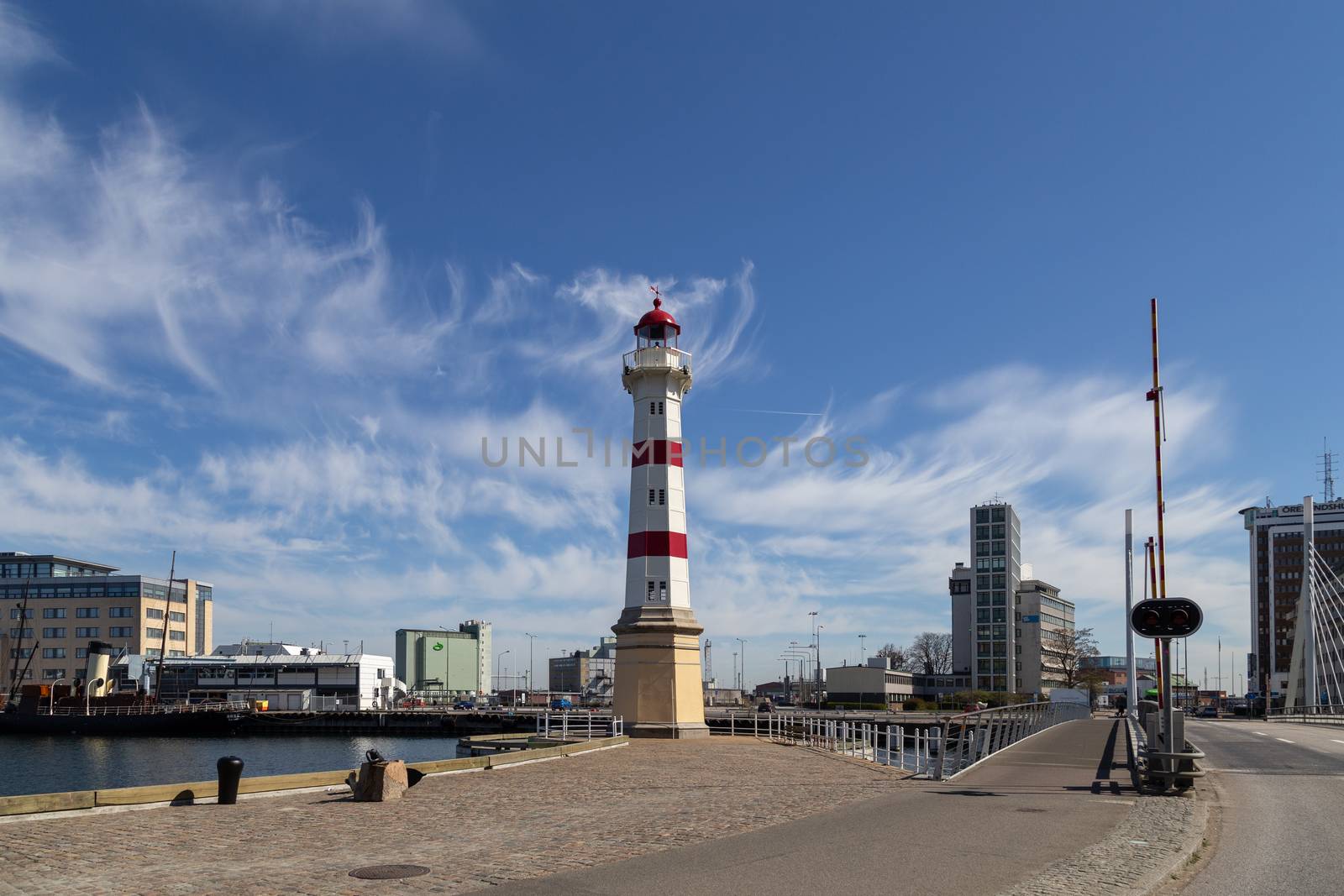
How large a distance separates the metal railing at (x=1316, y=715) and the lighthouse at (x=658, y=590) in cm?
4228

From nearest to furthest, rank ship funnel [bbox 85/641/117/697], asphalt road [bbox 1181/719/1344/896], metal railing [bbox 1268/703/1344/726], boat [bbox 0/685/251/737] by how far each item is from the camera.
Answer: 1. asphalt road [bbox 1181/719/1344/896]
2. metal railing [bbox 1268/703/1344/726]
3. boat [bbox 0/685/251/737]
4. ship funnel [bbox 85/641/117/697]

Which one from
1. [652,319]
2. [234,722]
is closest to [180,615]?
[234,722]

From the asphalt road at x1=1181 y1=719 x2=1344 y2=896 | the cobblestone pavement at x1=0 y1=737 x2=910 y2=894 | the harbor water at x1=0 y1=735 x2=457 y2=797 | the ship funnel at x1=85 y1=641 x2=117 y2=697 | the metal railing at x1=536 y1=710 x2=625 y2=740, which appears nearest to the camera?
the asphalt road at x1=1181 y1=719 x2=1344 y2=896

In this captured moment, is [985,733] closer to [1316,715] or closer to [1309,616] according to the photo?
[1316,715]

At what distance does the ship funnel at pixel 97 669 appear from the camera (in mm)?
109812

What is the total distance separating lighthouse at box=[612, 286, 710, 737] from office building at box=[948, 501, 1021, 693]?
103636 mm

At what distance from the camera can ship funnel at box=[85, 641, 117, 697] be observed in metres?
110

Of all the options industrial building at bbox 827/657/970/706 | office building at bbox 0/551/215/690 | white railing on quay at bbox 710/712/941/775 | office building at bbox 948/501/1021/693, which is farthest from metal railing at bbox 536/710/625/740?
office building at bbox 0/551/215/690

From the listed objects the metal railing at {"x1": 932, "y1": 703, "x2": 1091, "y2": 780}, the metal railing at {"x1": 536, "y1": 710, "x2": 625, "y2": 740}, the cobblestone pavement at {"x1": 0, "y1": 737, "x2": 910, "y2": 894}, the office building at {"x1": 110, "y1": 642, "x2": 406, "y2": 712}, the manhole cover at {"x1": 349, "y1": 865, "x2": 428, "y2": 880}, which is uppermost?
the manhole cover at {"x1": 349, "y1": 865, "x2": 428, "y2": 880}

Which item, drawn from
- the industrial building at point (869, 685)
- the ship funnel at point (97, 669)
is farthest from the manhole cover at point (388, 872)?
the ship funnel at point (97, 669)

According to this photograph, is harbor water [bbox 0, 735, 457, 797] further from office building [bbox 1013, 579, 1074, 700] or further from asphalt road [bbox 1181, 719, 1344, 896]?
office building [bbox 1013, 579, 1074, 700]

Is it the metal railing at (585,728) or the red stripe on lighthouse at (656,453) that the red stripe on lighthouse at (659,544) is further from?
the metal railing at (585,728)

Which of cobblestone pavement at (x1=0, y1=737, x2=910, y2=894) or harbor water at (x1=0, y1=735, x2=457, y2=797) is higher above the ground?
cobblestone pavement at (x1=0, y1=737, x2=910, y2=894)

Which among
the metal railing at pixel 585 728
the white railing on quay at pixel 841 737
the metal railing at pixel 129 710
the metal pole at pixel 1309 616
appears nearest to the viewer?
the white railing on quay at pixel 841 737
